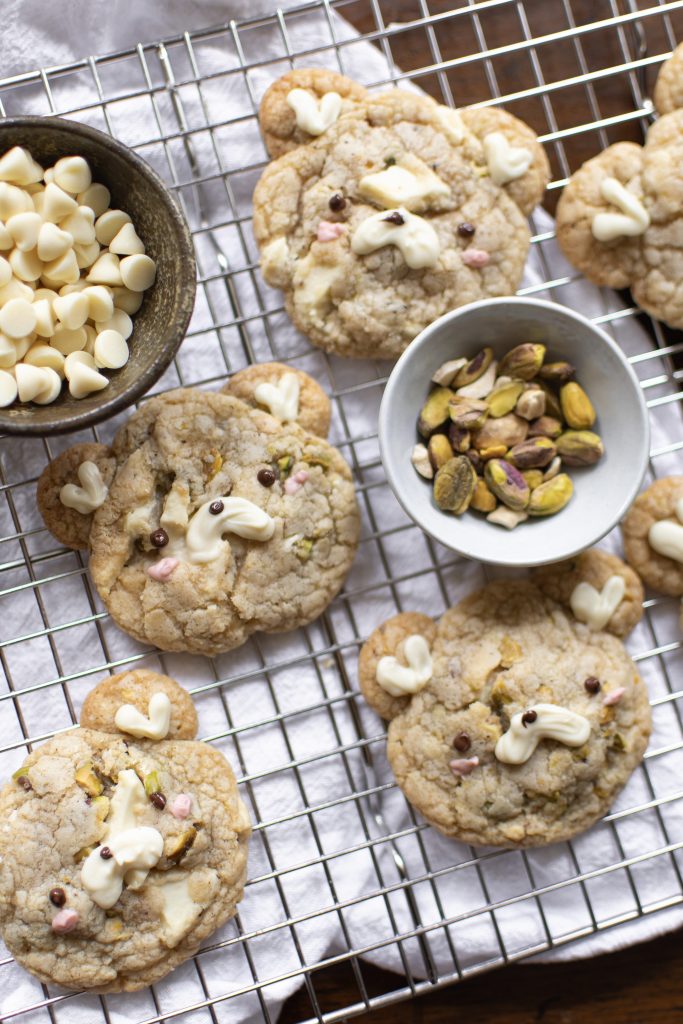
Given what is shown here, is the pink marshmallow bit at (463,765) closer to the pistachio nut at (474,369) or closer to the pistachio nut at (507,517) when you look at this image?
the pistachio nut at (507,517)

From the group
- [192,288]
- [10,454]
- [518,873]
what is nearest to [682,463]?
[518,873]

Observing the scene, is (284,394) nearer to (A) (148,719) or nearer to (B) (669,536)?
(A) (148,719)

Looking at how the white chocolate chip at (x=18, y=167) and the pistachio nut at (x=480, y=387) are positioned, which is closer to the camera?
the white chocolate chip at (x=18, y=167)

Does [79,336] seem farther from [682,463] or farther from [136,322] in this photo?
[682,463]

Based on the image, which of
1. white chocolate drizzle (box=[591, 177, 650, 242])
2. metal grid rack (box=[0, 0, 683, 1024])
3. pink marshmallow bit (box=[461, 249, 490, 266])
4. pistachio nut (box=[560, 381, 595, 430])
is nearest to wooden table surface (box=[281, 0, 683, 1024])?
metal grid rack (box=[0, 0, 683, 1024])

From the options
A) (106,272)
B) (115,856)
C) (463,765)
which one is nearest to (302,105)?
(106,272)

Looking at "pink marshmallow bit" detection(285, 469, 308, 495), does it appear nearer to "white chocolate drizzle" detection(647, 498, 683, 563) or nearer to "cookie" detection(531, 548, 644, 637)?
"cookie" detection(531, 548, 644, 637)

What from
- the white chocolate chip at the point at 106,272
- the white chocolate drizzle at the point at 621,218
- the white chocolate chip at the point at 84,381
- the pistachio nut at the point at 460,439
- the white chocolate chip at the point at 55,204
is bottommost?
the pistachio nut at the point at 460,439

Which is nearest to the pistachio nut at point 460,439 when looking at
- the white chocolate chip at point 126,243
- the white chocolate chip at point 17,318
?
the white chocolate chip at point 126,243
